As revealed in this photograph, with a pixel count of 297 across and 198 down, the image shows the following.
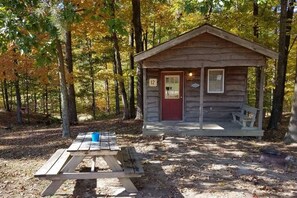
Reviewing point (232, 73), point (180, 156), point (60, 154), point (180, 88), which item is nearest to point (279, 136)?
point (232, 73)

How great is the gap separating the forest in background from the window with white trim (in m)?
2.27

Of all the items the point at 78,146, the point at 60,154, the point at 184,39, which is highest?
the point at 184,39

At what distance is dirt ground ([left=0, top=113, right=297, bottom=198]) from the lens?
17.1 feet

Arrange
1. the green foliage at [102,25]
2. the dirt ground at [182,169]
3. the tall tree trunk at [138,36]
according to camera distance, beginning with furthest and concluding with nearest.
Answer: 1. the tall tree trunk at [138,36]
2. the green foliage at [102,25]
3. the dirt ground at [182,169]

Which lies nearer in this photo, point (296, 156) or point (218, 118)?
point (296, 156)

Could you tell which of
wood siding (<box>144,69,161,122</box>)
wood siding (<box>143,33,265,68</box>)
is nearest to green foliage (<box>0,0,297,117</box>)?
wood siding (<box>143,33,265,68</box>)

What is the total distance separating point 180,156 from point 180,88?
472 cm

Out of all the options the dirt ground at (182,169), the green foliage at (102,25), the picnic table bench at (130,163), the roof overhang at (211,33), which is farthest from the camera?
the roof overhang at (211,33)

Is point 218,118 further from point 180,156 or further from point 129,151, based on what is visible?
point 129,151

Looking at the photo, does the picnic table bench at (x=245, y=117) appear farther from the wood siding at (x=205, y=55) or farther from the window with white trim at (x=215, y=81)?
the wood siding at (x=205, y=55)

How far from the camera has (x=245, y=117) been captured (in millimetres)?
10242

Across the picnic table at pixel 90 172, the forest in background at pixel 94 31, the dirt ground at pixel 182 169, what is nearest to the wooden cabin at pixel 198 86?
the dirt ground at pixel 182 169

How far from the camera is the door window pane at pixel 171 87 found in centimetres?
1169

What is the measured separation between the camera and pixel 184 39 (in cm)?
980
